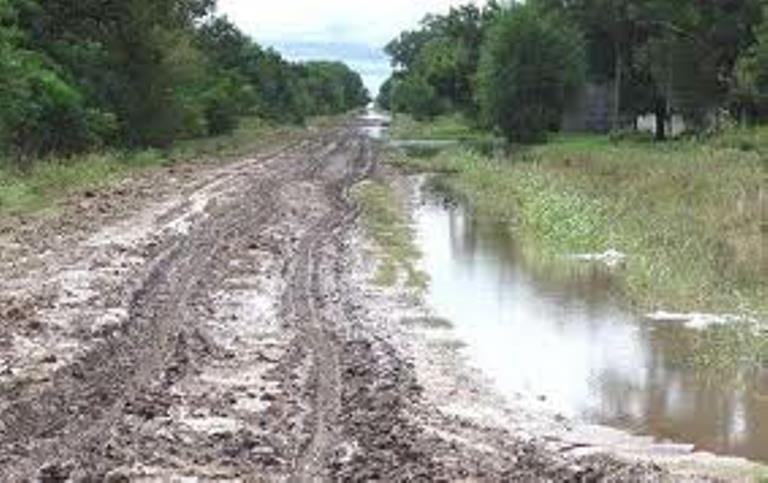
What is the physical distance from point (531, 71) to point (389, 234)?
46.0 meters

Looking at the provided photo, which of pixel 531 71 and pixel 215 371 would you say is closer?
pixel 215 371

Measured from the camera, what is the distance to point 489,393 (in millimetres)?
13047

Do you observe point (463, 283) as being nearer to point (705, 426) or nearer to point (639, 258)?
point (639, 258)

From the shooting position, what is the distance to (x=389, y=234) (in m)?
27.6

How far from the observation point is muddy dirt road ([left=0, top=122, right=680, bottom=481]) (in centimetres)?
999

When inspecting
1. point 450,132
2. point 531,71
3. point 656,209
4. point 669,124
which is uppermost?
point 531,71

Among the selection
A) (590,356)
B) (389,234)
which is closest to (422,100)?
(389,234)

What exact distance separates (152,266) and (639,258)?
7.64 metres

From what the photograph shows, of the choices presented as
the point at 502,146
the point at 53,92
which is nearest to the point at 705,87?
the point at 502,146

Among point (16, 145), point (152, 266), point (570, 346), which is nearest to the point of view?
point (570, 346)

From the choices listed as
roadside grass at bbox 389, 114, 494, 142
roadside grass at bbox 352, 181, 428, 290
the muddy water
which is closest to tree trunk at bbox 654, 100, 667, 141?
roadside grass at bbox 389, 114, 494, 142

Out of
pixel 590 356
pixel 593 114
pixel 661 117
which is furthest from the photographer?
pixel 593 114

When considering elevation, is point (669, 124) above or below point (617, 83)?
below

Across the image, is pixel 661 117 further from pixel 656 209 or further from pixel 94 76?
pixel 656 209
